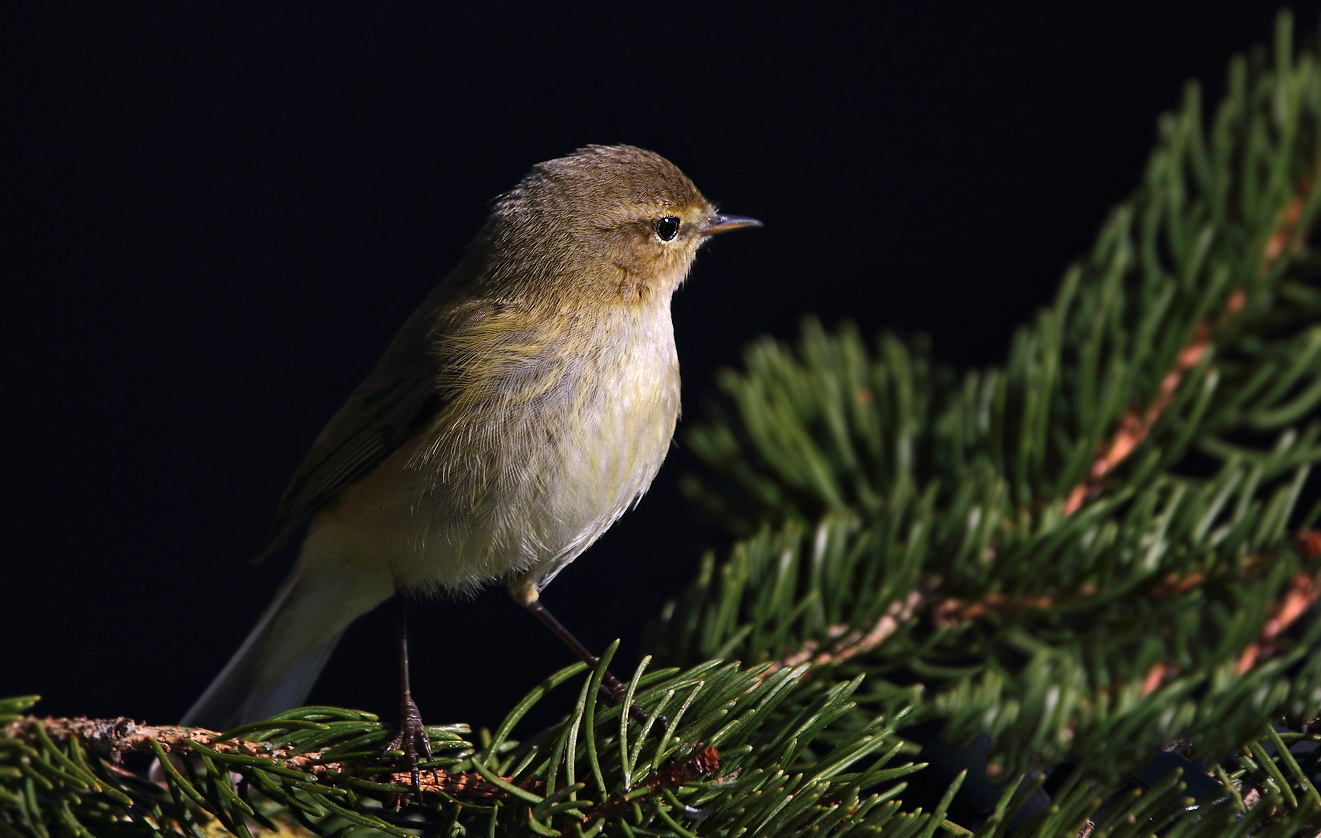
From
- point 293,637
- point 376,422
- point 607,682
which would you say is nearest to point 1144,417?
point 607,682

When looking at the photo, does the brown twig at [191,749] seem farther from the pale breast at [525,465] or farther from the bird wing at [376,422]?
the bird wing at [376,422]

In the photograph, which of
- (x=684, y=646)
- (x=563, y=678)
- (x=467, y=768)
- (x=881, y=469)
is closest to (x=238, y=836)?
(x=467, y=768)

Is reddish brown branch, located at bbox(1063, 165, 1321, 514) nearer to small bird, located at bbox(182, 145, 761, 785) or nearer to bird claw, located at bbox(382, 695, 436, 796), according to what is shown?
small bird, located at bbox(182, 145, 761, 785)

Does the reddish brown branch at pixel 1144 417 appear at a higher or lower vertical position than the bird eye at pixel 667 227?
lower

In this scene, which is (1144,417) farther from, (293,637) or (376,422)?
(293,637)

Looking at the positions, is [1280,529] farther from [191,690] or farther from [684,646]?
[191,690]

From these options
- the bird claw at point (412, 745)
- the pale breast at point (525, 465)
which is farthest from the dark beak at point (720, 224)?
the bird claw at point (412, 745)
